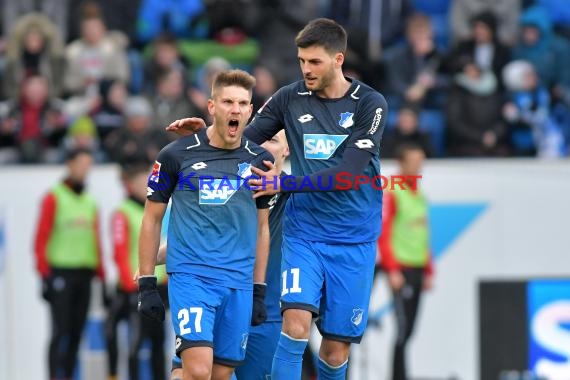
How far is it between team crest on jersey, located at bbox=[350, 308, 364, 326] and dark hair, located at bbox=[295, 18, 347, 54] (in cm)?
182

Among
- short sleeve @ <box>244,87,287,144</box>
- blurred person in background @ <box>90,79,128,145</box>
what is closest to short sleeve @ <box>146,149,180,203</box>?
short sleeve @ <box>244,87,287,144</box>

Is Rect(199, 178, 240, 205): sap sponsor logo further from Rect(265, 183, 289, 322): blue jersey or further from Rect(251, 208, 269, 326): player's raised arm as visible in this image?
Rect(265, 183, 289, 322): blue jersey

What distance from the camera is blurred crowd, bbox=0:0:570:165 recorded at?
15.8 metres

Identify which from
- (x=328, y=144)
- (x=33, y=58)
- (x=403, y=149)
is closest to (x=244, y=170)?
(x=328, y=144)

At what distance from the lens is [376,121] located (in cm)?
925

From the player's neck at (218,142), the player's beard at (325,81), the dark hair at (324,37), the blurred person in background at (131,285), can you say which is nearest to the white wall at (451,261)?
the blurred person in background at (131,285)

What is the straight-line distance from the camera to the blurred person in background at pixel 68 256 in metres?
14.9

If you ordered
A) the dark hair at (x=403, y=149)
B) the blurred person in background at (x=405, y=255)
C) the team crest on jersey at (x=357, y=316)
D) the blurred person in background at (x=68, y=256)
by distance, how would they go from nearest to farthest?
the team crest on jersey at (x=357, y=316)
the dark hair at (x=403, y=149)
the blurred person in background at (x=68, y=256)
the blurred person in background at (x=405, y=255)

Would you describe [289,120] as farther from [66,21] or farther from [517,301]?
[66,21]

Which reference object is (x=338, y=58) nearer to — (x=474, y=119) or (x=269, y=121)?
(x=269, y=121)

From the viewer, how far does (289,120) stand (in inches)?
370

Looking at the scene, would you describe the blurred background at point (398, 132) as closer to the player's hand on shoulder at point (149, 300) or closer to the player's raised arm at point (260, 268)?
the player's raised arm at point (260, 268)

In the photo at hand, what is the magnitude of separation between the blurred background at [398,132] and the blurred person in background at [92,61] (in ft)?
0.07

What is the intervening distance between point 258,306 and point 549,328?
7.04 m
